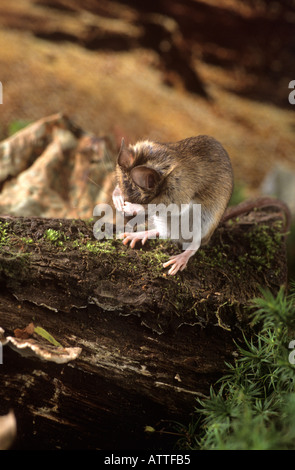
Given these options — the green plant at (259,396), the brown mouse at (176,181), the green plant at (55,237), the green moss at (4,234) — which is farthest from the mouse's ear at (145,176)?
the green plant at (259,396)

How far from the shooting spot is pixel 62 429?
1.93m

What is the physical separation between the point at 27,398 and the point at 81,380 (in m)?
0.25

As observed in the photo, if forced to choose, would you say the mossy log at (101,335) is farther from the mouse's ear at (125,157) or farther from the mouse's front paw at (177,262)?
the mouse's ear at (125,157)

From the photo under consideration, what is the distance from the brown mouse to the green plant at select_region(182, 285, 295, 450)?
1.97 feet

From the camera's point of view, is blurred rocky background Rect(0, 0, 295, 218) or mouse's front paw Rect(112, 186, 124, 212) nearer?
mouse's front paw Rect(112, 186, 124, 212)

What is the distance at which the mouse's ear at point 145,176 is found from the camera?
2.19m

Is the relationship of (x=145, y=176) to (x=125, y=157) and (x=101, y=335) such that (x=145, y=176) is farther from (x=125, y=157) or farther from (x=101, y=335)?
(x=101, y=335)

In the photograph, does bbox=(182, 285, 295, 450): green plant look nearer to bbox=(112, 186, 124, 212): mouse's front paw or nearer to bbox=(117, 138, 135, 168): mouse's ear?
bbox=(112, 186, 124, 212): mouse's front paw

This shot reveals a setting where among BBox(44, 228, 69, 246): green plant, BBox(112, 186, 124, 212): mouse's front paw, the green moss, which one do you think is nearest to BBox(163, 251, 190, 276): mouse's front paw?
BBox(112, 186, 124, 212): mouse's front paw

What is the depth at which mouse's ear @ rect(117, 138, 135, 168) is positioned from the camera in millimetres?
2288

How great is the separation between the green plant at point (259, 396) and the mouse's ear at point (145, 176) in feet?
2.85

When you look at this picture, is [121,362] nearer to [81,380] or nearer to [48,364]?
[81,380]
